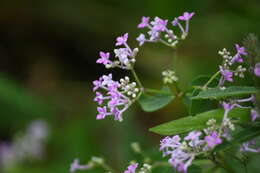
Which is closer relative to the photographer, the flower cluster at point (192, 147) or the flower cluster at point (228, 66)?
the flower cluster at point (192, 147)

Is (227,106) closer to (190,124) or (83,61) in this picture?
(190,124)

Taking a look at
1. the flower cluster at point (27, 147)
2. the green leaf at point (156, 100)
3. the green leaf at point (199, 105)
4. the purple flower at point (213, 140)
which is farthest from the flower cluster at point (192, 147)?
the flower cluster at point (27, 147)

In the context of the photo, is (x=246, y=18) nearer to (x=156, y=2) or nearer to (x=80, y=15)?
(x=156, y=2)

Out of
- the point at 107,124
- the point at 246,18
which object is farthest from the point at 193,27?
the point at 107,124

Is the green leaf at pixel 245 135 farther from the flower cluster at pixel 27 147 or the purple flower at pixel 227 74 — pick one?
the flower cluster at pixel 27 147

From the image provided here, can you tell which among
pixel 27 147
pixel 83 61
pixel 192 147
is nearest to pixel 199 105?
pixel 192 147
